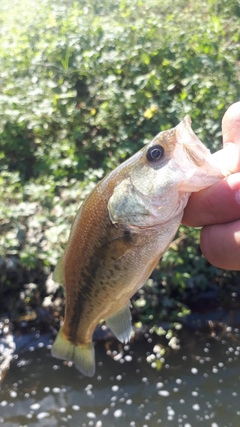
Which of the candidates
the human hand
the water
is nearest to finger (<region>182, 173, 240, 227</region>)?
the human hand

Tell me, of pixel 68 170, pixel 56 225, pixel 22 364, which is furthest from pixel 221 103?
pixel 22 364

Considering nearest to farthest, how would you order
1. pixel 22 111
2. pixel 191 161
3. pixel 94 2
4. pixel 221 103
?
pixel 191 161
pixel 221 103
pixel 22 111
pixel 94 2

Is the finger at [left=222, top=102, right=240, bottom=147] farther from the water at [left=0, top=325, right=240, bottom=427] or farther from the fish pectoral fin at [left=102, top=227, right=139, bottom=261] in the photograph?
the water at [left=0, top=325, right=240, bottom=427]

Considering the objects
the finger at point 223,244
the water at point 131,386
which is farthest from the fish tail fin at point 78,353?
the water at point 131,386

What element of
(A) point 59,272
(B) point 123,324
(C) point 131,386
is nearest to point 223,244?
(B) point 123,324

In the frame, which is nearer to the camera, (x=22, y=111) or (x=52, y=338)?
(x=52, y=338)

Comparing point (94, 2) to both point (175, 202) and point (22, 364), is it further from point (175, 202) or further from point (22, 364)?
point (175, 202)
